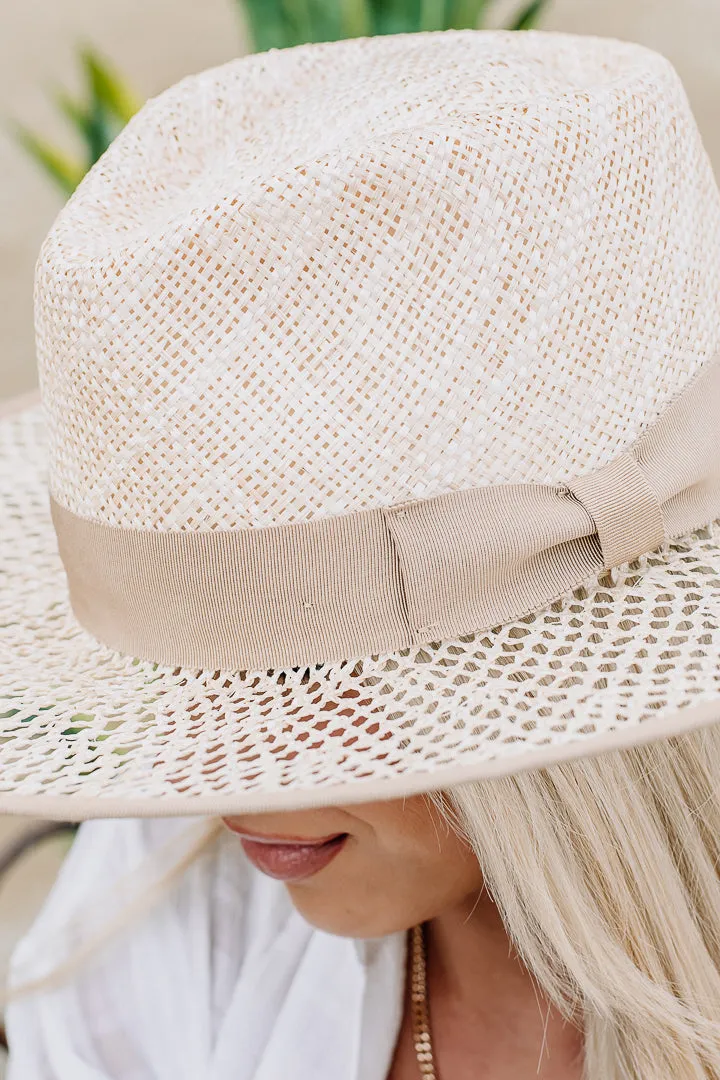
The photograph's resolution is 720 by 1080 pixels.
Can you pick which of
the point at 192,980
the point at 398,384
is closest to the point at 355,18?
the point at 398,384

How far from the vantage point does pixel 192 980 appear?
1.21m

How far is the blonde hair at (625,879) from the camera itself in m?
0.80

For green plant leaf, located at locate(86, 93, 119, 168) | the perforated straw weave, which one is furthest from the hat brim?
green plant leaf, located at locate(86, 93, 119, 168)

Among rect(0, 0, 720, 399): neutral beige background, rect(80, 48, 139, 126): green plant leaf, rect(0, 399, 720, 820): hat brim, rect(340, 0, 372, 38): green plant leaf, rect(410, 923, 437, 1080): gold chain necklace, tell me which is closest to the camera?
rect(0, 399, 720, 820): hat brim

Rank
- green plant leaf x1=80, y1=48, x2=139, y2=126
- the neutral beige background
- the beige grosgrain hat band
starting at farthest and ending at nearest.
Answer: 1. the neutral beige background
2. green plant leaf x1=80, y1=48, x2=139, y2=126
3. the beige grosgrain hat band

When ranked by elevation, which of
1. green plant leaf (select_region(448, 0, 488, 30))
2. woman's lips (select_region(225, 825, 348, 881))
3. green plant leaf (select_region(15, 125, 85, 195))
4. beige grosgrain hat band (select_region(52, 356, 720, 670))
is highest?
green plant leaf (select_region(448, 0, 488, 30))

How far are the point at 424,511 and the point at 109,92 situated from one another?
1.29 meters

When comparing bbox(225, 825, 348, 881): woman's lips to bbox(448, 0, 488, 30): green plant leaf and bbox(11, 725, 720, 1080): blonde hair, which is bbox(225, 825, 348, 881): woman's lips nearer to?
bbox(11, 725, 720, 1080): blonde hair

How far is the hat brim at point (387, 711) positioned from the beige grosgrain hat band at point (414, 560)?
20mm

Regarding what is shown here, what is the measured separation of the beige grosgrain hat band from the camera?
28.5 inches

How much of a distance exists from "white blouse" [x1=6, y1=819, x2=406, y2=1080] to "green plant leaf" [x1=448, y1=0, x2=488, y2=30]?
4.07ft

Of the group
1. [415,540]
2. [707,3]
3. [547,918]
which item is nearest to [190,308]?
[415,540]

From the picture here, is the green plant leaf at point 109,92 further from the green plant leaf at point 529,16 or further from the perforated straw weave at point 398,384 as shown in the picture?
the perforated straw weave at point 398,384

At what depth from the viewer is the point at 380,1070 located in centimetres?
110
